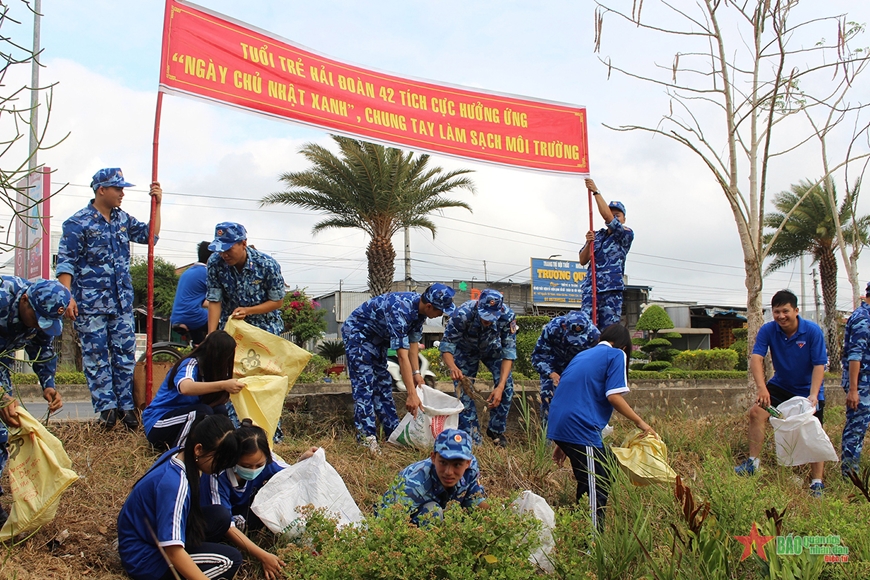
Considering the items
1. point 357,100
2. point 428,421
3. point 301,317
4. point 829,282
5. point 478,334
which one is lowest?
point 428,421

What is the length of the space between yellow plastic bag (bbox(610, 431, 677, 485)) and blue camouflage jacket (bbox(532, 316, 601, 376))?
138 cm

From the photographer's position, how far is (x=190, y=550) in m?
3.38

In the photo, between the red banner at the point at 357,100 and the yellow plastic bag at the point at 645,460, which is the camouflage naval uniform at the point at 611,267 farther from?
the yellow plastic bag at the point at 645,460

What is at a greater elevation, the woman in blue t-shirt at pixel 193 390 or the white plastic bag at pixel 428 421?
the woman in blue t-shirt at pixel 193 390

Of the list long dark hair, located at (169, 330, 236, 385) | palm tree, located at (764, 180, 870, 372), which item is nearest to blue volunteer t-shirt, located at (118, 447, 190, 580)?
long dark hair, located at (169, 330, 236, 385)

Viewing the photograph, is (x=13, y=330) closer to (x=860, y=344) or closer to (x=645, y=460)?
(x=645, y=460)

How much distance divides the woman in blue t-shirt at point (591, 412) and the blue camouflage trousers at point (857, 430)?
252 cm

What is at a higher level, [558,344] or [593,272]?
[593,272]

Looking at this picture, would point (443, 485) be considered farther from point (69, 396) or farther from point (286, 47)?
point (69, 396)

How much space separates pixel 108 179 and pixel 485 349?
304cm

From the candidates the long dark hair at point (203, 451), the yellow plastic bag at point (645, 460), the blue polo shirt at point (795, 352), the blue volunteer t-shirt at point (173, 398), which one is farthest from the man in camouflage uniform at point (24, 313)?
the blue polo shirt at point (795, 352)

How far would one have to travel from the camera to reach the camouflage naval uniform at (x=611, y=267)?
263 inches

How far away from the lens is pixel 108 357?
5.25 m

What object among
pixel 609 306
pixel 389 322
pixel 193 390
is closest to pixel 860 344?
pixel 609 306
